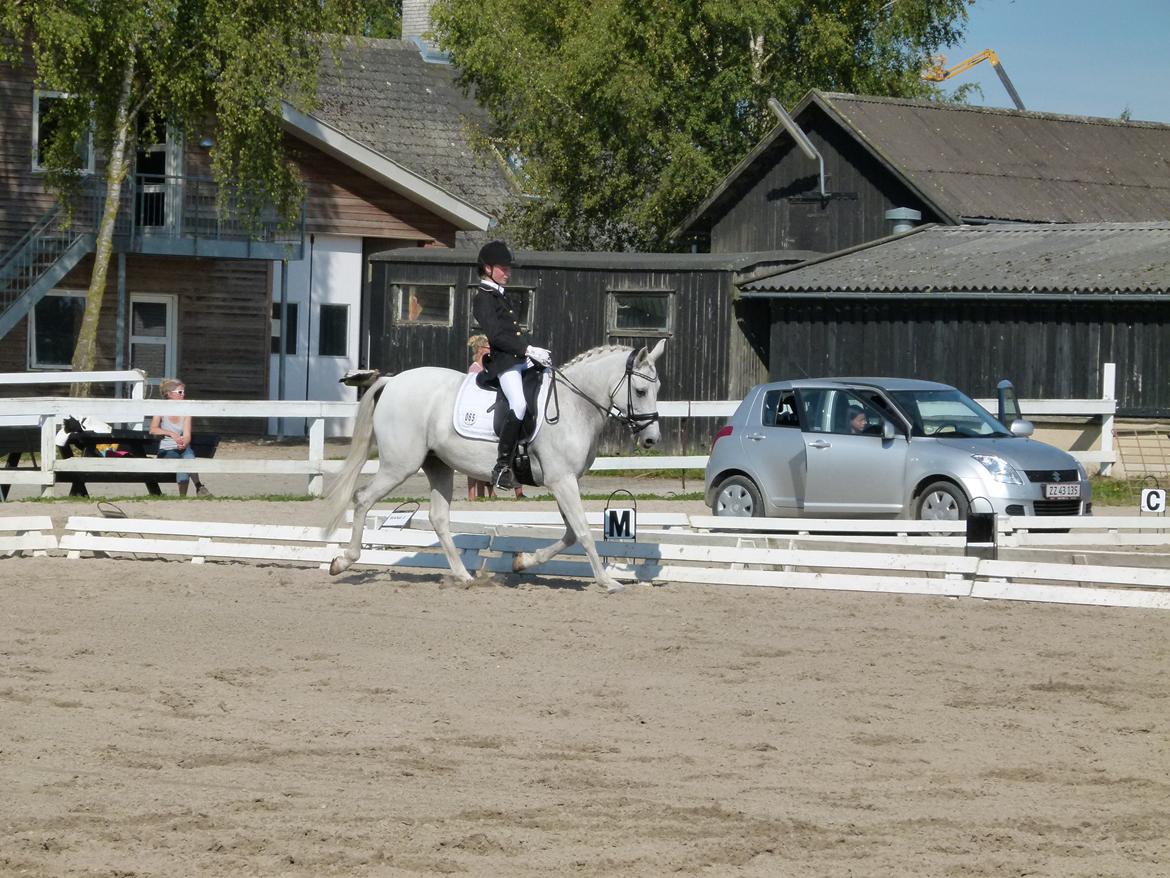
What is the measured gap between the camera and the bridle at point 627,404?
42.9ft

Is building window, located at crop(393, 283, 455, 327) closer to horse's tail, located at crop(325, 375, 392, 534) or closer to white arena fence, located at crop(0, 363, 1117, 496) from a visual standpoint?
white arena fence, located at crop(0, 363, 1117, 496)

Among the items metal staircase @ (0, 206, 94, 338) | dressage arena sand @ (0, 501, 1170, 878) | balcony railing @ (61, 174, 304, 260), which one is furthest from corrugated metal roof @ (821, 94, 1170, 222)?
dressage arena sand @ (0, 501, 1170, 878)

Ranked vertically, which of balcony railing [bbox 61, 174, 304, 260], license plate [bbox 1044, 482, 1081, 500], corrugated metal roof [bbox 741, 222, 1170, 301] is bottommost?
license plate [bbox 1044, 482, 1081, 500]

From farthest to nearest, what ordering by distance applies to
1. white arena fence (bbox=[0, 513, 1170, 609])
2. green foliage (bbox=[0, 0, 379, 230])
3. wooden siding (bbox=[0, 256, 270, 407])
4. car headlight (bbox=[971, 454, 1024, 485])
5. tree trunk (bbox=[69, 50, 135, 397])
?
wooden siding (bbox=[0, 256, 270, 407])
tree trunk (bbox=[69, 50, 135, 397])
green foliage (bbox=[0, 0, 379, 230])
car headlight (bbox=[971, 454, 1024, 485])
white arena fence (bbox=[0, 513, 1170, 609])

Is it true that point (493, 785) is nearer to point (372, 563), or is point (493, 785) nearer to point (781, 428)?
point (372, 563)

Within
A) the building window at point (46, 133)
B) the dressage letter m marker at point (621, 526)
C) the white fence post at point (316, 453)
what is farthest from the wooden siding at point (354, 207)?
the dressage letter m marker at point (621, 526)

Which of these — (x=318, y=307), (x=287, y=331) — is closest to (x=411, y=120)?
(x=318, y=307)

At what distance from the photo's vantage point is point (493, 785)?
6.98 m

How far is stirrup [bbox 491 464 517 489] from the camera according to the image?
13.1 meters

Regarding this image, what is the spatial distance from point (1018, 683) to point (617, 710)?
230 centimetres

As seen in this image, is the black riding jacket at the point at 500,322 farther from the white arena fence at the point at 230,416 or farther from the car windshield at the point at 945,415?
the white arena fence at the point at 230,416

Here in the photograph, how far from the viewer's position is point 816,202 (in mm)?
35219

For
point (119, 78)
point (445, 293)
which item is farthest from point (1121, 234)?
point (119, 78)

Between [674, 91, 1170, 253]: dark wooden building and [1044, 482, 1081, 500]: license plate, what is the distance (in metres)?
15.7
